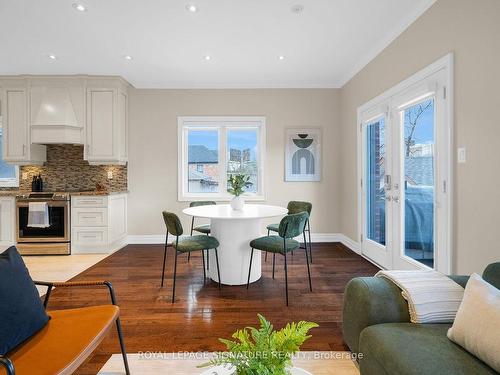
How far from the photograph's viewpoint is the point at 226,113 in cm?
498

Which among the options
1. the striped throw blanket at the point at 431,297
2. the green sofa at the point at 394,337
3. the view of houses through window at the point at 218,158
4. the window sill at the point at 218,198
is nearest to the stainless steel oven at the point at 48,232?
the window sill at the point at 218,198

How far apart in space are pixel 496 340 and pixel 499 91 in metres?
1.60

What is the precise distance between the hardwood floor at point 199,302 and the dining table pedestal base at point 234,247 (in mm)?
136

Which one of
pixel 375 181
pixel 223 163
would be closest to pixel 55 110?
pixel 223 163

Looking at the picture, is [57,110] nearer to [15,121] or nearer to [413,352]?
[15,121]

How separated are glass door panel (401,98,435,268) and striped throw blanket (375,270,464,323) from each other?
51.4 inches

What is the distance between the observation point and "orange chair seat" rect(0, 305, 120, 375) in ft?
3.79

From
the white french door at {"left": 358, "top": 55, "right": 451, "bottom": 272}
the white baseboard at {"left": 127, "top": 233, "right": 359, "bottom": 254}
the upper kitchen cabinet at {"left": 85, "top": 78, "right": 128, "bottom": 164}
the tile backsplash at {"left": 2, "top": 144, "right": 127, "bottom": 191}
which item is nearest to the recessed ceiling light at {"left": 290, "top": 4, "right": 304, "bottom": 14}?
the white french door at {"left": 358, "top": 55, "right": 451, "bottom": 272}

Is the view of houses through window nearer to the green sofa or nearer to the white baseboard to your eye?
the white baseboard

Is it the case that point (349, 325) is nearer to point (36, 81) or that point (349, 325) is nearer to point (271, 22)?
point (271, 22)

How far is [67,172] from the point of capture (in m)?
4.88

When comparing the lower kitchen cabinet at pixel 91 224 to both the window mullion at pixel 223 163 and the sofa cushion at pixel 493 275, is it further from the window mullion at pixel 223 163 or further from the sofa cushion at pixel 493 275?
the sofa cushion at pixel 493 275

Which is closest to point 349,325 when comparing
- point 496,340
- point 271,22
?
point 496,340

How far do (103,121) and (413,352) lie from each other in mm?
4834
